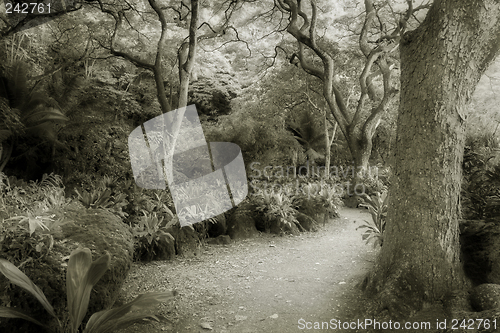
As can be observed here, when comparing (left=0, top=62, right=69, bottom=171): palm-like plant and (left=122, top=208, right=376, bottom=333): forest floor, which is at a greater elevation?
(left=0, top=62, right=69, bottom=171): palm-like plant

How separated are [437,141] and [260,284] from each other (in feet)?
8.81

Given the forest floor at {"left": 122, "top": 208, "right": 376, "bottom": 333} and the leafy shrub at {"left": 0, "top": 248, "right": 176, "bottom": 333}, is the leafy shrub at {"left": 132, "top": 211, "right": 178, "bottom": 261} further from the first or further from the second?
the leafy shrub at {"left": 0, "top": 248, "right": 176, "bottom": 333}

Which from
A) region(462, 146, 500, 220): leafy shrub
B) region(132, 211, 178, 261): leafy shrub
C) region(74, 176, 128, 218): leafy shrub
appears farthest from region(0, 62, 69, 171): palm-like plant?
region(462, 146, 500, 220): leafy shrub

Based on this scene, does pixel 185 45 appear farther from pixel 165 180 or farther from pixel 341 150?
pixel 341 150

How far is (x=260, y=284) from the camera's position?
3945 millimetres

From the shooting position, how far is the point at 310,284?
386 cm

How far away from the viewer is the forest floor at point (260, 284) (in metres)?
3.10

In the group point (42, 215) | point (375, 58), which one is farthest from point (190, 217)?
point (375, 58)

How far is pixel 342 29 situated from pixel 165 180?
7559 mm

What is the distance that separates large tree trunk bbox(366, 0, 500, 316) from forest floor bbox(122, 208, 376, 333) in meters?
0.66

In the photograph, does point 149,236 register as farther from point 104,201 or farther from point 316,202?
point 316,202

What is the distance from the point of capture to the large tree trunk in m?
2.73

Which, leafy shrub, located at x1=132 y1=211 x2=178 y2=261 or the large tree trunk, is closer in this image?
the large tree trunk

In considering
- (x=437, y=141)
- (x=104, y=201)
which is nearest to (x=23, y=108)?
(x=104, y=201)
